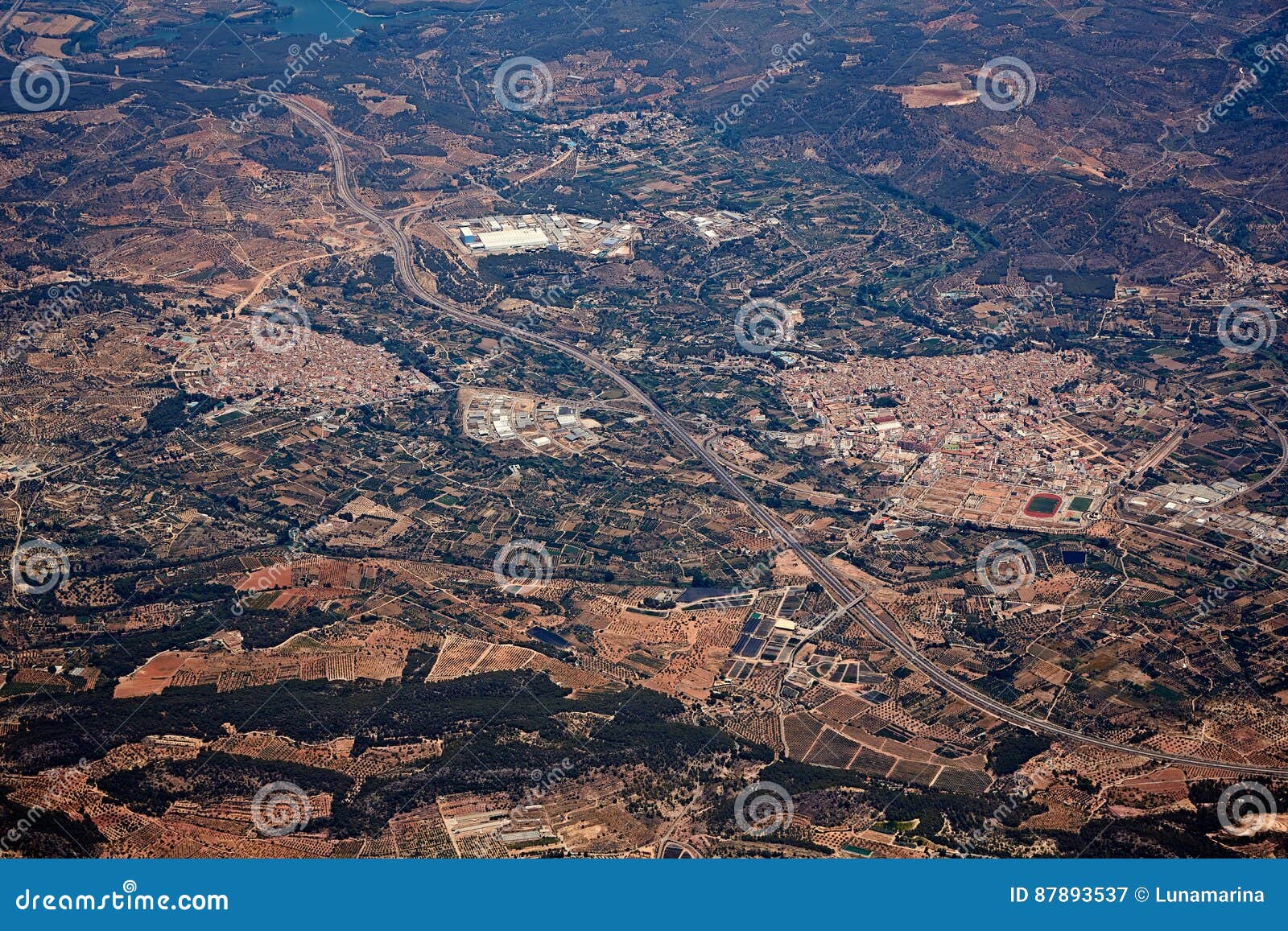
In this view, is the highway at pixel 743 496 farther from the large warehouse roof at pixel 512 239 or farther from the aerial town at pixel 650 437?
the large warehouse roof at pixel 512 239

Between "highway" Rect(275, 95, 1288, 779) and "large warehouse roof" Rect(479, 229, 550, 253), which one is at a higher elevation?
"large warehouse roof" Rect(479, 229, 550, 253)

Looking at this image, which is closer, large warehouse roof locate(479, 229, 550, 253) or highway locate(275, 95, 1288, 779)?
highway locate(275, 95, 1288, 779)

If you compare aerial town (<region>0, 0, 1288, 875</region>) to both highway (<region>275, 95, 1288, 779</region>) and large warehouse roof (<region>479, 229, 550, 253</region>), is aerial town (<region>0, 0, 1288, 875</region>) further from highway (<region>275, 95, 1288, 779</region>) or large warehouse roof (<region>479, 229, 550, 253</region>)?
large warehouse roof (<region>479, 229, 550, 253</region>)

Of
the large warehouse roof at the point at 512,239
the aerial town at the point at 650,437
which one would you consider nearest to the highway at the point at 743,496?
the aerial town at the point at 650,437

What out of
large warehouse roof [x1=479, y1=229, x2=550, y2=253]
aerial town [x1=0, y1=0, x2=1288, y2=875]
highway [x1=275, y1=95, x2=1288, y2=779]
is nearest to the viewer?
aerial town [x1=0, y1=0, x2=1288, y2=875]

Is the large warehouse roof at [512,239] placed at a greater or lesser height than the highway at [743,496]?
greater

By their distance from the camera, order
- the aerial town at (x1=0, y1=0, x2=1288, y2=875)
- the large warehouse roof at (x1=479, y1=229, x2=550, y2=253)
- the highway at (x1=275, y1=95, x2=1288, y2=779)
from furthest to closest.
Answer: the large warehouse roof at (x1=479, y1=229, x2=550, y2=253)
the highway at (x1=275, y1=95, x2=1288, y2=779)
the aerial town at (x1=0, y1=0, x2=1288, y2=875)

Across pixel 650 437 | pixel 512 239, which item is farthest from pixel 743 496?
pixel 512 239

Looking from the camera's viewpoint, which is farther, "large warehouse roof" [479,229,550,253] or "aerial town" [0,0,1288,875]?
"large warehouse roof" [479,229,550,253]

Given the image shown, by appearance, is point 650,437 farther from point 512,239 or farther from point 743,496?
point 512,239

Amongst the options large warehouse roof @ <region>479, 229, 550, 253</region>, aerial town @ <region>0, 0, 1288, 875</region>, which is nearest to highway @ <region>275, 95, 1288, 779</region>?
aerial town @ <region>0, 0, 1288, 875</region>
